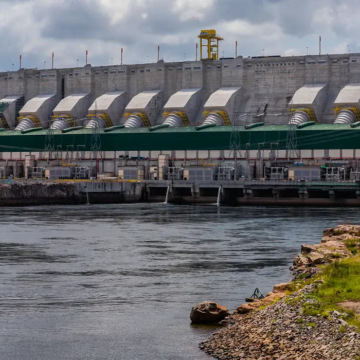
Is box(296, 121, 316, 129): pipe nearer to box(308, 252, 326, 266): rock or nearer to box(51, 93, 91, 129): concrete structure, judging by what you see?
box(51, 93, 91, 129): concrete structure

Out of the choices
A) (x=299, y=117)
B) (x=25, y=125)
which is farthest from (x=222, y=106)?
(x=25, y=125)

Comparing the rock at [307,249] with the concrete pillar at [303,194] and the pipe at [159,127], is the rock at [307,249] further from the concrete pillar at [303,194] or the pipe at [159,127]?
the pipe at [159,127]

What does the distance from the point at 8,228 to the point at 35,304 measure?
30137 mm

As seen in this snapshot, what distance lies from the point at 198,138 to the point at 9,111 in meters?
35.4

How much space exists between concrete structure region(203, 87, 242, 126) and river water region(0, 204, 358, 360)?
5068 centimetres

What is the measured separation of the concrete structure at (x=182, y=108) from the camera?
4555 inches


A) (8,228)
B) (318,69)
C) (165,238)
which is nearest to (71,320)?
(165,238)

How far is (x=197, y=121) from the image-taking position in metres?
118

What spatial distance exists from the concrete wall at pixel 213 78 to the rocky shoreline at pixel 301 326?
9096cm

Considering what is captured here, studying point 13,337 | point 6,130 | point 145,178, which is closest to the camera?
point 13,337

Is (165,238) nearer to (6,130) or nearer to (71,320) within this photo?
(71,320)

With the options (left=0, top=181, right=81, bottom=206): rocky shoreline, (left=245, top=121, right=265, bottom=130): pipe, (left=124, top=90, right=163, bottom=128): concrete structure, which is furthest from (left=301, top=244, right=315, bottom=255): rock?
(left=124, top=90, right=163, bottom=128): concrete structure

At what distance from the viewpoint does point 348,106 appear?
106750 mm

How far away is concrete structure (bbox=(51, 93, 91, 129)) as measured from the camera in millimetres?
123312
